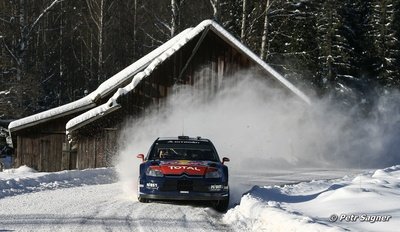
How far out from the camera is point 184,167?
12.8 m

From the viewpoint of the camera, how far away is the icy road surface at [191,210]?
9.80 m

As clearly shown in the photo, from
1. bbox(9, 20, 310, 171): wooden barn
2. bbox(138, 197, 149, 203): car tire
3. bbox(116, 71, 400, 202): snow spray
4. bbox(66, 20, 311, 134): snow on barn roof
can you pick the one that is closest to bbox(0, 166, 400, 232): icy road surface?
bbox(138, 197, 149, 203): car tire

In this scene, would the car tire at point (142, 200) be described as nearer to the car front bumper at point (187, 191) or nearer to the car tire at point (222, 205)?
the car front bumper at point (187, 191)

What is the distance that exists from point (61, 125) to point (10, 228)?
70.4 ft

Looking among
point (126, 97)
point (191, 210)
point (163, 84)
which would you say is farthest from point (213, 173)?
point (163, 84)

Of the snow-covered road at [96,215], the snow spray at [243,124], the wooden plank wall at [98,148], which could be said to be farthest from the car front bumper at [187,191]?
the wooden plank wall at [98,148]

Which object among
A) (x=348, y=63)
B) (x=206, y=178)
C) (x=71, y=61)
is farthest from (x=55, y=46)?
(x=206, y=178)

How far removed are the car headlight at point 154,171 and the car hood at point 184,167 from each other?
0.08m

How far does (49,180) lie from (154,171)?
6.59 metres

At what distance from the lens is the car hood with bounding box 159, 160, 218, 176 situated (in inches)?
499

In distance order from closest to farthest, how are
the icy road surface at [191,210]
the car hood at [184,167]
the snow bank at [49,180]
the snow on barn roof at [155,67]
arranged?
the icy road surface at [191,210], the car hood at [184,167], the snow bank at [49,180], the snow on barn roof at [155,67]

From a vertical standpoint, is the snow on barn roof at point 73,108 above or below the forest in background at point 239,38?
below

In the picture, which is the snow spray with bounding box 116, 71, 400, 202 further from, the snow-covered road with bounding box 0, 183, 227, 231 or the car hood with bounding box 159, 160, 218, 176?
the car hood with bounding box 159, 160, 218, 176

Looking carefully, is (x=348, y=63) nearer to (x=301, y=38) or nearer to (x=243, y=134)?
(x=301, y=38)
